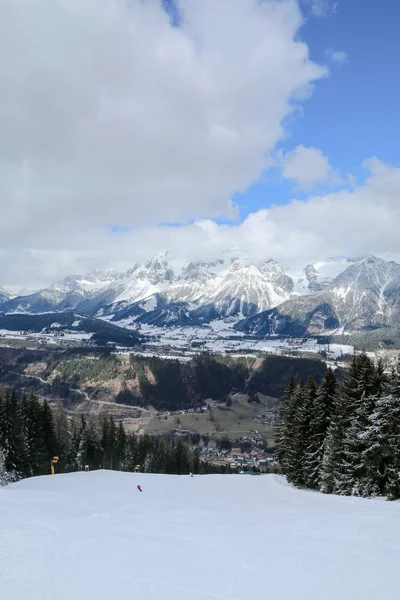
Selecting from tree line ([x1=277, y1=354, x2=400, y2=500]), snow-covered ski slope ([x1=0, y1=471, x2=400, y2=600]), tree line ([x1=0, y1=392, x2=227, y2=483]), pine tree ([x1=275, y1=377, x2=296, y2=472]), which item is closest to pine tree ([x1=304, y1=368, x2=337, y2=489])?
tree line ([x1=277, y1=354, x2=400, y2=500])

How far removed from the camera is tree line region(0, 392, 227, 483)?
176 feet

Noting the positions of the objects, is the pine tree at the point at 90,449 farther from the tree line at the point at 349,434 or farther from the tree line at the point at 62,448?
the tree line at the point at 349,434

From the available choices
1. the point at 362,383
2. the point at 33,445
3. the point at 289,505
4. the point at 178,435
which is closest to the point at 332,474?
the point at 362,383

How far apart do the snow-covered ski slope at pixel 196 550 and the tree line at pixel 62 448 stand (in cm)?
2851

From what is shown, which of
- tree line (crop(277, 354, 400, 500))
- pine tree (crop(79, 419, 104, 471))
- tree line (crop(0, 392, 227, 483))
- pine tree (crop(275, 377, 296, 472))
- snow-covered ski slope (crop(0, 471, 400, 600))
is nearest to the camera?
snow-covered ski slope (crop(0, 471, 400, 600))

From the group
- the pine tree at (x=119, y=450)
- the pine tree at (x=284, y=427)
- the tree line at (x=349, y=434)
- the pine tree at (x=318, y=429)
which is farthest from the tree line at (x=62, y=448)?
the pine tree at (x=318, y=429)

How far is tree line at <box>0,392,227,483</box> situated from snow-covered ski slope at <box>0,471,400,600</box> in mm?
28511

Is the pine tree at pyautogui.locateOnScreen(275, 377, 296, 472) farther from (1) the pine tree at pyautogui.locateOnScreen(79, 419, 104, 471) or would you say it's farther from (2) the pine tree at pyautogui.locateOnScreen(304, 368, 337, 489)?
(1) the pine tree at pyautogui.locateOnScreen(79, 419, 104, 471)

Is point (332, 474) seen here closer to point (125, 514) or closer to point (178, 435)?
point (125, 514)

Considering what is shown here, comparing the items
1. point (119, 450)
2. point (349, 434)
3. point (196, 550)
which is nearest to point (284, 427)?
point (349, 434)

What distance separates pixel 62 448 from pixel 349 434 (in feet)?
172

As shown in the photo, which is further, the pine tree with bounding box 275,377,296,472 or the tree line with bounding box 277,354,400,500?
the pine tree with bounding box 275,377,296,472

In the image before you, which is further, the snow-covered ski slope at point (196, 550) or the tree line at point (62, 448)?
the tree line at point (62, 448)

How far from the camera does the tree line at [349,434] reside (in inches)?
1218
